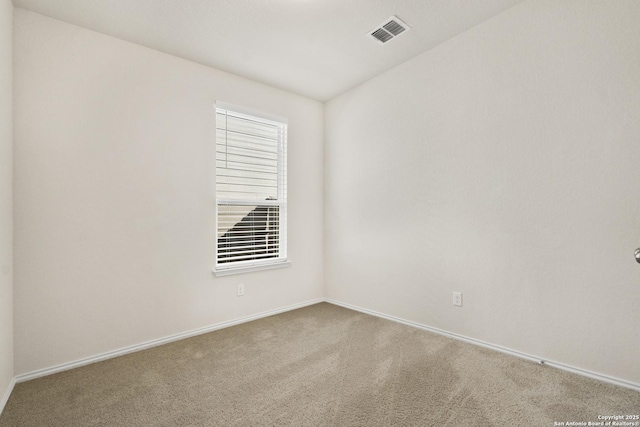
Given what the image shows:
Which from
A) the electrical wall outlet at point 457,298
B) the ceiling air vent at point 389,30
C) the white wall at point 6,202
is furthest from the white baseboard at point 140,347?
the ceiling air vent at point 389,30

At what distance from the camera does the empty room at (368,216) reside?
179cm

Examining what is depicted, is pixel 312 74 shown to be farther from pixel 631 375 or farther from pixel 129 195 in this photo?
pixel 631 375

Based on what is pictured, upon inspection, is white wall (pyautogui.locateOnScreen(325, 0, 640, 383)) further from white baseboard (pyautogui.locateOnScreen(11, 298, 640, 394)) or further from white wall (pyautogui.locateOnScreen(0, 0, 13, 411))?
white wall (pyautogui.locateOnScreen(0, 0, 13, 411))

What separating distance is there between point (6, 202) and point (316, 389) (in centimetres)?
232

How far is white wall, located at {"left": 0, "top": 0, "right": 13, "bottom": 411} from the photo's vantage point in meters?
1.81

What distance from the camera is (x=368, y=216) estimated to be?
333 cm

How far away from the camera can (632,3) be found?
176 cm

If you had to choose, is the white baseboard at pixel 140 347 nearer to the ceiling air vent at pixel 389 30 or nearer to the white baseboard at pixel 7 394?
the white baseboard at pixel 7 394

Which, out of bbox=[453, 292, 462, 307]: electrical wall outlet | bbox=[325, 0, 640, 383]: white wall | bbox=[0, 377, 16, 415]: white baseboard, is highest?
bbox=[325, 0, 640, 383]: white wall

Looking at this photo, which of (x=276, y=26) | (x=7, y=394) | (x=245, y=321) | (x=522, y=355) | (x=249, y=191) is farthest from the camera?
(x=249, y=191)

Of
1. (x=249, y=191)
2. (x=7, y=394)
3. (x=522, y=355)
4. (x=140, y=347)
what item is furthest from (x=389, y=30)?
(x=7, y=394)

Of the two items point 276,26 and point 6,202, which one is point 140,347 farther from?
point 276,26

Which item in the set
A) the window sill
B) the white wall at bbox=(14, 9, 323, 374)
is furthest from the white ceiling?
the window sill

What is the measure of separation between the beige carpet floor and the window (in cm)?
96
